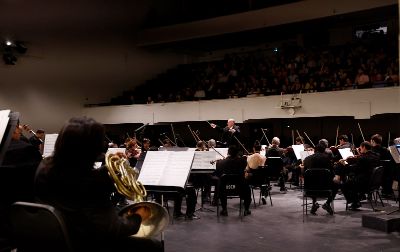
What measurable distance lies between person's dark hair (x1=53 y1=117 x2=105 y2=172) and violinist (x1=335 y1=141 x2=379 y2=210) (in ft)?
19.0

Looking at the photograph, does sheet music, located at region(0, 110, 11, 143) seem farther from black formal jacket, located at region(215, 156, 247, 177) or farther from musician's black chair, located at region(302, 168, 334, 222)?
musician's black chair, located at region(302, 168, 334, 222)

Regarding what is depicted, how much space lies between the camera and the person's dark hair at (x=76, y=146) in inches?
97.8

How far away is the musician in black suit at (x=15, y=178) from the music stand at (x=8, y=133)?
0.04 meters

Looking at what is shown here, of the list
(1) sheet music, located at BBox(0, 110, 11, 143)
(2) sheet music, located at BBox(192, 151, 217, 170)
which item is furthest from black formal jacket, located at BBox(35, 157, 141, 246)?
(2) sheet music, located at BBox(192, 151, 217, 170)

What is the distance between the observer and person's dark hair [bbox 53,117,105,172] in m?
2.48

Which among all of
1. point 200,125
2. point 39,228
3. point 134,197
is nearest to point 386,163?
point 134,197

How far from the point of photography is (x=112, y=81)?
19969 mm

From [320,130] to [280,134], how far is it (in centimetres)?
138

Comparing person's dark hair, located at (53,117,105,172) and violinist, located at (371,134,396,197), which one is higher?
person's dark hair, located at (53,117,105,172)

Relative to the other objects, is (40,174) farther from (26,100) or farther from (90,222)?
(26,100)

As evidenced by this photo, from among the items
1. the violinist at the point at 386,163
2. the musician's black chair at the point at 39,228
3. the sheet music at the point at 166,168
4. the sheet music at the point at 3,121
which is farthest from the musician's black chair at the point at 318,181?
the musician's black chair at the point at 39,228

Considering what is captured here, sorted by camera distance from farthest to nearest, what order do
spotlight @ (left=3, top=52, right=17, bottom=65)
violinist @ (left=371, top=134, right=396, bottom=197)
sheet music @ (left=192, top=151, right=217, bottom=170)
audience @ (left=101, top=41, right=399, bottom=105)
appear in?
spotlight @ (left=3, top=52, right=17, bottom=65)
audience @ (left=101, top=41, right=399, bottom=105)
violinist @ (left=371, top=134, right=396, bottom=197)
sheet music @ (left=192, top=151, right=217, bottom=170)

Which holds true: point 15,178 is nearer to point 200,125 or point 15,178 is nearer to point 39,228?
point 39,228

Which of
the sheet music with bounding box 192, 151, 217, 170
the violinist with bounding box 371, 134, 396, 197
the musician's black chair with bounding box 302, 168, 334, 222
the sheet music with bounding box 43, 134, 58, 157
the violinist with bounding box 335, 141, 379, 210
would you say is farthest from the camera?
the sheet music with bounding box 43, 134, 58, 157
